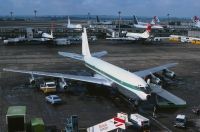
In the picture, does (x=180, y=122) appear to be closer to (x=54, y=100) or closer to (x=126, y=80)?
(x=126, y=80)

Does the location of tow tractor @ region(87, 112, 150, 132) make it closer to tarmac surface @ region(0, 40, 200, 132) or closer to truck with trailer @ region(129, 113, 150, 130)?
truck with trailer @ region(129, 113, 150, 130)

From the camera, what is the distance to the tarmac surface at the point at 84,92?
1750 inches

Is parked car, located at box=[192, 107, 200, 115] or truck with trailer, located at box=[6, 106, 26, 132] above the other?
truck with trailer, located at box=[6, 106, 26, 132]

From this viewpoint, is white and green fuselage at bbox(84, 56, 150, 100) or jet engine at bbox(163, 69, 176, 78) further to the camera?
jet engine at bbox(163, 69, 176, 78)

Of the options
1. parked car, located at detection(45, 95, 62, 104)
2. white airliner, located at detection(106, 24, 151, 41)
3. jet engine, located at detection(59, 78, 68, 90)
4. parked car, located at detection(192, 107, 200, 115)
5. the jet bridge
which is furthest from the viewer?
white airliner, located at detection(106, 24, 151, 41)

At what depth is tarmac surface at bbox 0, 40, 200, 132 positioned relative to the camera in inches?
1750

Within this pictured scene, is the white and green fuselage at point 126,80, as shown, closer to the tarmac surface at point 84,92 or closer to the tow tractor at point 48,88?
the tarmac surface at point 84,92

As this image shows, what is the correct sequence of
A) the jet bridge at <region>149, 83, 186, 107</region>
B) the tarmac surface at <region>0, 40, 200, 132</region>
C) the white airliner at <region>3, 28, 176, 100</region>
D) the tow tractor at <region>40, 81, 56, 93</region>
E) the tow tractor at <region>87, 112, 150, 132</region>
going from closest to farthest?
the tow tractor at <region>87, 112, 150, 132</region> → the tarmac surface at <region>0, 40, 200, 132</region> → the white airliner at <region>3, 28, 176, 100</region> → the jet bridge at <region>149, 83, 186, 107</region> → the tow tractor at <region>40, 81, 56, 93</region>

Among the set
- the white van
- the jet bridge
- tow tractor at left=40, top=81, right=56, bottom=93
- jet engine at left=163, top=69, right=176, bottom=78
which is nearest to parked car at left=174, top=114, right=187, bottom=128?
the white van

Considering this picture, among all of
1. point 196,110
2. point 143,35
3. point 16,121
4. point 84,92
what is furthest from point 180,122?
point 143,35

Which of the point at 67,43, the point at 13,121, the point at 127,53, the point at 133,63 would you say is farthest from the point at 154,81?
the point at 67,43

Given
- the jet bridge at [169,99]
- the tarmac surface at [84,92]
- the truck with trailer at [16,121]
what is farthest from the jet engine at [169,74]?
the truck with trailer at [16,121]

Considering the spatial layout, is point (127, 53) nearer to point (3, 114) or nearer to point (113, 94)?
point (113, 94)

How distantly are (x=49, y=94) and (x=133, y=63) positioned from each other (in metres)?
35.3
